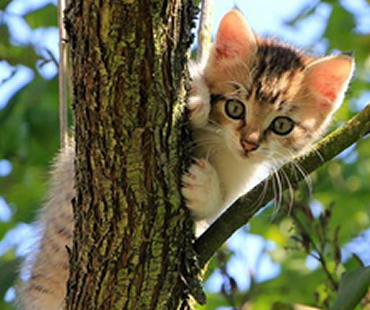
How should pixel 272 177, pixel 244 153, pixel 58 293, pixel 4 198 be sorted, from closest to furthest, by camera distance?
pixel 272 177 < pixel 244 153 < pixel 58 293 < pixel 4 198

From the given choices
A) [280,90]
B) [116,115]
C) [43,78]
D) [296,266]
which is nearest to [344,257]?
[296,266]

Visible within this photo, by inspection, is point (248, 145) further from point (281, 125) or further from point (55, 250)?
point (55, 250)

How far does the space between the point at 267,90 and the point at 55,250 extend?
0.94 meters

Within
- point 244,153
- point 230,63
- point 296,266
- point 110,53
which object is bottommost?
A: point 296,266

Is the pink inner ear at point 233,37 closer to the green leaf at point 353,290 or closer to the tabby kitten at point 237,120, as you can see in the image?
the tabby kitten at point 237,120

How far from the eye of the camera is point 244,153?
329cm

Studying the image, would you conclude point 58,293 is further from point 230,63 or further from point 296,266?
point 296,266

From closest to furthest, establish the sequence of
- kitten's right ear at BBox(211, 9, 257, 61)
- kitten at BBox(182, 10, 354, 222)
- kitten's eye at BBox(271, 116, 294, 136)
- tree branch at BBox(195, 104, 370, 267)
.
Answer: tree branch at BBox(195, 104, 370, 267), kitten at BBox(182, 10, 354, 222), kitten's eye at BBox(271, 116, 294, 136), kitten's right ear at BBox(211, 9, 257, 61)

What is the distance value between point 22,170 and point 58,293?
8.61ft

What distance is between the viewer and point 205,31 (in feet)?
11.8

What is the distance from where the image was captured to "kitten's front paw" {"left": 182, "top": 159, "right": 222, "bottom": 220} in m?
2.89

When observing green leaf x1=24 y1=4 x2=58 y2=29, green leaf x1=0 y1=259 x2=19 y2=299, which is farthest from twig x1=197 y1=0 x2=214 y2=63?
green leaf x1=24 y1=4 x2=58 y2=29

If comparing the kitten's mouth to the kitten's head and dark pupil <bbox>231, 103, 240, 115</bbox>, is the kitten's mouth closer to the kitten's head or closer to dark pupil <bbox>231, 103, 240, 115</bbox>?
the kitten's head

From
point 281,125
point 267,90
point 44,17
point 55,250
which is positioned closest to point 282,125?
point 281,125
